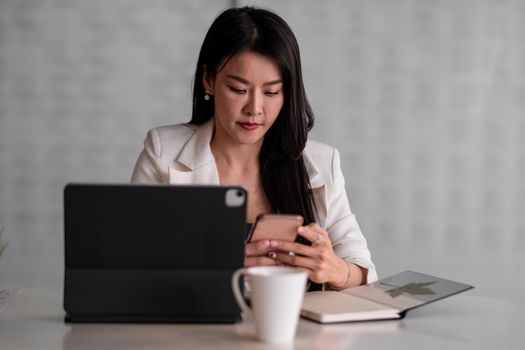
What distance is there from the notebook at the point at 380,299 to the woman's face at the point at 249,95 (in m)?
0.62

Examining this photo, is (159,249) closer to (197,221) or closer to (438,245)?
(197,221)

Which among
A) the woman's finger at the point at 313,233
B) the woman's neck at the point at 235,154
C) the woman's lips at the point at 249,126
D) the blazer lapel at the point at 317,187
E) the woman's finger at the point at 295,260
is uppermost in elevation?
the woman's lips at the point at 249,126

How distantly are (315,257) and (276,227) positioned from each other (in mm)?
241

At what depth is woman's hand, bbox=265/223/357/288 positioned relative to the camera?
166cm

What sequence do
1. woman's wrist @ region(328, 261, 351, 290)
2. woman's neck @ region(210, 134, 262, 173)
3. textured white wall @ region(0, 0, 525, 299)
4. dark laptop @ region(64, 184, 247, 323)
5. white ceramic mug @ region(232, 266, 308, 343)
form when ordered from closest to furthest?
white ceramic mug @ region(232, 266, 308, 343), dark laptop @ region(64, 184, 247, 323), woman's wrist @ region(328, 261, 351, 290), woman's neck @ region(210, 134, 262, 173), textured white wall @ region(0, 0, 525, 299)

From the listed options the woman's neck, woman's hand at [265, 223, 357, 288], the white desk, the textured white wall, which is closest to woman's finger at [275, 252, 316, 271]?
woman's hand at [265, 223, 357, 288]

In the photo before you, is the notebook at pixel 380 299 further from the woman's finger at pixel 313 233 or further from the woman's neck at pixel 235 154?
the woman's neck at pixel 235 154

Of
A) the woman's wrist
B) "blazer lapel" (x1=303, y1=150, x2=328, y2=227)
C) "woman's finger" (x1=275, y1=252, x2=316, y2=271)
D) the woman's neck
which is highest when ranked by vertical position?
the woman's neck

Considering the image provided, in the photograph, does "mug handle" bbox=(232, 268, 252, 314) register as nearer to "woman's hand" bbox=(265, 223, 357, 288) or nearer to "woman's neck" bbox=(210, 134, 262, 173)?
"woman's hand" bbox=(265, 223, 357, 288)

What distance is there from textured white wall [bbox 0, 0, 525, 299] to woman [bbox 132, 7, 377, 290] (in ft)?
4.47

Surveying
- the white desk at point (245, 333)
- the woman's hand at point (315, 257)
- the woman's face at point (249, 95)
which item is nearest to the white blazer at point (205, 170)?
the woman's face at point (249, 95)

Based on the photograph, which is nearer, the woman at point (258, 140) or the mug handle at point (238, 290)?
the mug handle at point (238, 290)

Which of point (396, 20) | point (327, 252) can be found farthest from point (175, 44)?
point (327, 252)

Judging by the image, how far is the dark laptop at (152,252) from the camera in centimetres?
137
